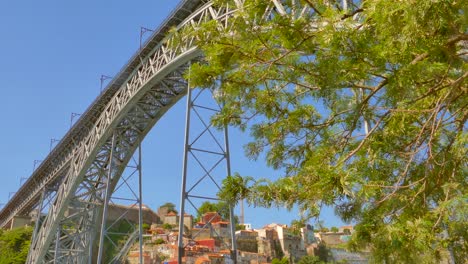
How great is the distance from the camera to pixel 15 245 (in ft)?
142

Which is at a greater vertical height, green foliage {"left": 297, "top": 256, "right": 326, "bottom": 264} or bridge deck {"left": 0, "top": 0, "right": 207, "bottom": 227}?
bridge deck {"left": 0, "top": 0, "right": 207, "bottom": 227}

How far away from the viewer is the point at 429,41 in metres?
3.28

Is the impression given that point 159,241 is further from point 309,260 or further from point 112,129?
point 112,129

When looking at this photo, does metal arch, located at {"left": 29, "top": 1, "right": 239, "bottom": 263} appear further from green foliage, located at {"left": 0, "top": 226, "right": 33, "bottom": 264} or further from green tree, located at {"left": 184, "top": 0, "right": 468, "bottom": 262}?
green foliage, located at {"left": 0, "top": 226, "right": 33, "bottom": 264}

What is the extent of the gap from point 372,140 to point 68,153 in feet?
78.4

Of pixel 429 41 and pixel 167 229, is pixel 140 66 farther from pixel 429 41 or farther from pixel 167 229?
pixel 167 229

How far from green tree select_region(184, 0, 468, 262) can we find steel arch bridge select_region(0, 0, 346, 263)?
8.38 meters

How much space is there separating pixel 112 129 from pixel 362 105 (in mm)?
15961

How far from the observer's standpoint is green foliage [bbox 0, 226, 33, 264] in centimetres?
4067

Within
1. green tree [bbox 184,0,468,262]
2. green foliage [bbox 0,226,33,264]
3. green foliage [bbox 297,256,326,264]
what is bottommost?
green tree [bbox 184,0,468,262]

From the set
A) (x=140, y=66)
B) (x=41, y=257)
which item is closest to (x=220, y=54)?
(x=140, y=66)

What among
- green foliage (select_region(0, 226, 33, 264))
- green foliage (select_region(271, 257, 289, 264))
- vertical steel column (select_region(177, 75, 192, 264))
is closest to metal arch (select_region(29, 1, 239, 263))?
vertical steel column (select_region(177, 75, 192, 264))

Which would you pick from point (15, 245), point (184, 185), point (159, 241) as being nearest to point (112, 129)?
point (184, 185)

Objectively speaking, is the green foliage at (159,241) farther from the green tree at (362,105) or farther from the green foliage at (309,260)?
the green tree at (362,105)
